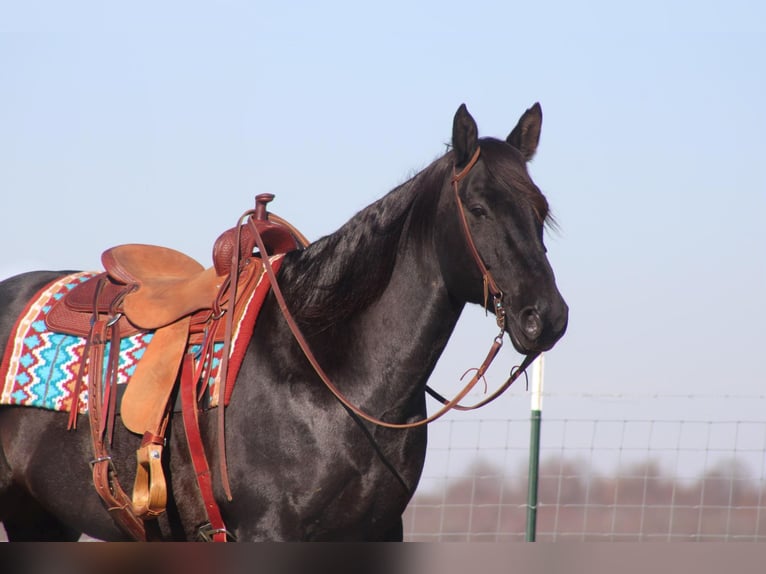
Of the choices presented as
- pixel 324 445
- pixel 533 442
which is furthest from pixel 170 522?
pixel 533 442

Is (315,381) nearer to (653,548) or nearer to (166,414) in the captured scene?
(166,414)

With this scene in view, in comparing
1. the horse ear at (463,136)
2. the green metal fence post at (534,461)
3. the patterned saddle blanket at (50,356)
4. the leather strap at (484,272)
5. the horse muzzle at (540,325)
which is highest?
the horse ear at (463,136)

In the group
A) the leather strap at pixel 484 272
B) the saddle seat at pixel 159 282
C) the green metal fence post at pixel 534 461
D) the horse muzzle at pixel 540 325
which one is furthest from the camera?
the green metal fence post at pixel 534 461

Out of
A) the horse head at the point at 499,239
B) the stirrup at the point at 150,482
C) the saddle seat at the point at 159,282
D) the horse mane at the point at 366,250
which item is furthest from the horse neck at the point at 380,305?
the stirrup at the point at 150,482

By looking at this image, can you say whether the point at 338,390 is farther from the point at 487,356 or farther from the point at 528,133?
the point at 528,133

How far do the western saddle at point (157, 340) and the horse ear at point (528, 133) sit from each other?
98 cm

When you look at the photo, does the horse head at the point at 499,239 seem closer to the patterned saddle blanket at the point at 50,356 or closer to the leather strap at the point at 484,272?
the leather strap at the point at 484,272

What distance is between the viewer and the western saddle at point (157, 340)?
3.59 meters

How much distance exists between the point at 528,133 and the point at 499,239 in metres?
0.62

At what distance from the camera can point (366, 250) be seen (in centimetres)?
369

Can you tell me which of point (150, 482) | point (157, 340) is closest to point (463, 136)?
point (157, 340)

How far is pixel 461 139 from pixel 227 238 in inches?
39.6

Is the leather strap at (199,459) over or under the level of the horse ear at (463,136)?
under

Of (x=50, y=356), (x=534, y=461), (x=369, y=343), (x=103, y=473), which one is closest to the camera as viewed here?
(x=369, y=343)
